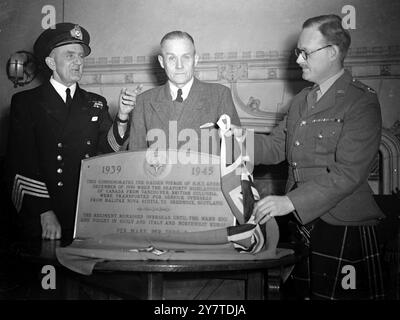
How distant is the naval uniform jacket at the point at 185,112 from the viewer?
75.7 inches

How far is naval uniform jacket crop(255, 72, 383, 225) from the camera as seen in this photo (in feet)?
5.22

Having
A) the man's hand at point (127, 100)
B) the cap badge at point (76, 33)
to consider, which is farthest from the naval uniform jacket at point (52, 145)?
the cap badge at point (76, 33)

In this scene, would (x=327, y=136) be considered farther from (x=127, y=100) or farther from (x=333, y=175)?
(x=127, y=100)

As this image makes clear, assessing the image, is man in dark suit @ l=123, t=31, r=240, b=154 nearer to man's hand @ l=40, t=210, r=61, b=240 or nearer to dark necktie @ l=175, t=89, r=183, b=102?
dark necktie @ l=175, t=89, r=183, b=102

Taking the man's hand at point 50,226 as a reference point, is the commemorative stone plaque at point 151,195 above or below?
above

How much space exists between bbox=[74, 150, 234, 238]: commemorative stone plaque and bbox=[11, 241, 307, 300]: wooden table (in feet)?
0.58

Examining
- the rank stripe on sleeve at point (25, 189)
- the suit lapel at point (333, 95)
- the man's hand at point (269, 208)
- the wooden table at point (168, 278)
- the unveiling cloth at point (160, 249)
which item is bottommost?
the wooden table at point (168, 278)

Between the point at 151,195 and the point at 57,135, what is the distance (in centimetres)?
77

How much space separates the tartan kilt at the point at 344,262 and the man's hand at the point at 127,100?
97 cm

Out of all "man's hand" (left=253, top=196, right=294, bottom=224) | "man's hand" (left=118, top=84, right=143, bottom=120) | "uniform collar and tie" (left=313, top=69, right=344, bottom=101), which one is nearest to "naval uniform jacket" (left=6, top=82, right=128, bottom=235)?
"man's hand" (left=118, top=84, right=143, bottom=120)

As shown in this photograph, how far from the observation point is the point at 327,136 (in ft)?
5.55

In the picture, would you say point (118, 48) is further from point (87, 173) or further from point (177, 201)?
point (177, 201)

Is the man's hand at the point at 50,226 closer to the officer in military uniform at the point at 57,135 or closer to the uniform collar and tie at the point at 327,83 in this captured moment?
the officer in military uniform at the point at 57,135
